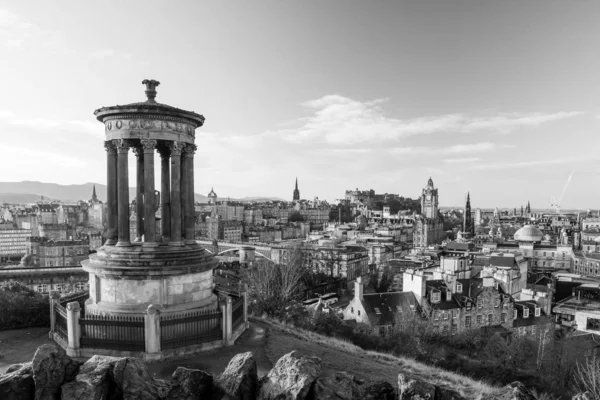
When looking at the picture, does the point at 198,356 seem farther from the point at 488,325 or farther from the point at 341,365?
the point at 488,325

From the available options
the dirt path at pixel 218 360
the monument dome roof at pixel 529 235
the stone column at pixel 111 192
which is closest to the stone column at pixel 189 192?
the stone column at pixel 111 192

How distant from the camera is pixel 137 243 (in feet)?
47.3

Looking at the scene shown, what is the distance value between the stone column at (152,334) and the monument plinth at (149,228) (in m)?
1.42

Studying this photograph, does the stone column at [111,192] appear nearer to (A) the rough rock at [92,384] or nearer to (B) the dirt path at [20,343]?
(B) the dirt path at [20,343]

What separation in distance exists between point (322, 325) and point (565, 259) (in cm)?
8555

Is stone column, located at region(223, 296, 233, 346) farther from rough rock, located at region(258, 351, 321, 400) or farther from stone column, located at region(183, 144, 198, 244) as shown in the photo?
rough rock, located at region(258, 351, 321, 400)

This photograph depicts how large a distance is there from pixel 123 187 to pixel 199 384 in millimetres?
8982

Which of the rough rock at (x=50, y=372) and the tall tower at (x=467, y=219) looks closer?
the rough rock at (x=50, y=372)

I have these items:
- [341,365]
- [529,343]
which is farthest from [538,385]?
[529,343]

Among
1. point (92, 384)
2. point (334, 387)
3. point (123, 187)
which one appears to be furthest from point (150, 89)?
point (334, 387)

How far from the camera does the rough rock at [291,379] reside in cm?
736

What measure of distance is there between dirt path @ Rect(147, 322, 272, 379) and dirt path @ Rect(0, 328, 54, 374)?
402 centimetres

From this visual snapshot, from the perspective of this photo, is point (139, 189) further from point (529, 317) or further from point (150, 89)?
point (529, 317)

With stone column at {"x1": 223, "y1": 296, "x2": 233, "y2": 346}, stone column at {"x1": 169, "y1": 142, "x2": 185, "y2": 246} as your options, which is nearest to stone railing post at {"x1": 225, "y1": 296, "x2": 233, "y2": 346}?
stone column at {"x1": 223, "y1": 296, "x2": 233, "y2": 346}
